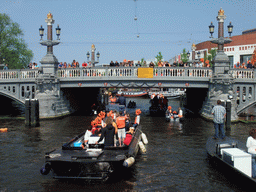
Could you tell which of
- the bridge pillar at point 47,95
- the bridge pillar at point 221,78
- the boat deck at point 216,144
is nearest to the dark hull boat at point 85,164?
the boat deck at point 216,144

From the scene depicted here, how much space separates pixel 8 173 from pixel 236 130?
14.9 metres

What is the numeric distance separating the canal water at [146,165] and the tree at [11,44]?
28.9 metres

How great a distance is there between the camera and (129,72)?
26.0 metres

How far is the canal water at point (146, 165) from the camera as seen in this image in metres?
9.77

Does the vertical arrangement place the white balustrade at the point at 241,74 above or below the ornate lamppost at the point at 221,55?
below

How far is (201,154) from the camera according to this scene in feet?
45.7

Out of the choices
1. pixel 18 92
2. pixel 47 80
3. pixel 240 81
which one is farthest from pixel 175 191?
pixel 18 92

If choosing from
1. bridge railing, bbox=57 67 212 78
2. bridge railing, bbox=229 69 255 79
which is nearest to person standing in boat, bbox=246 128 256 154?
bridge railing, bbox=229 69 255 79

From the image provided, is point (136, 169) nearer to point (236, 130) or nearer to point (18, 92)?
point (236, 130)

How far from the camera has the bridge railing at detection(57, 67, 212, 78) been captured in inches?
1003

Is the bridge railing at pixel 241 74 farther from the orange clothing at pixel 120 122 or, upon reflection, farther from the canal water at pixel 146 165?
the orange clothing at pixel 120 122

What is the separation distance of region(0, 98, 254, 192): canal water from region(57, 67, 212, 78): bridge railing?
21.5 feet

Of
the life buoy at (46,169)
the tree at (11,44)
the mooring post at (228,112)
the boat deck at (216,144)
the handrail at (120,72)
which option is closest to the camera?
the life buoy at (46,169)

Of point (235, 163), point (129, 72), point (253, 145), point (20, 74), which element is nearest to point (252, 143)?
point (253, 145)
